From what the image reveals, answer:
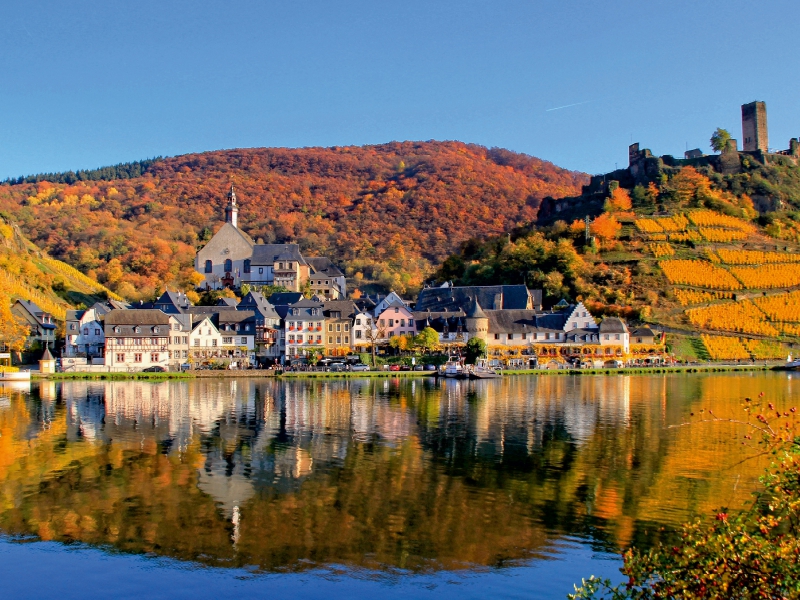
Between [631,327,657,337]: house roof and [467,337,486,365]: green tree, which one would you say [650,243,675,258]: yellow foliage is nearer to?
[631,327,657,337]: house roof

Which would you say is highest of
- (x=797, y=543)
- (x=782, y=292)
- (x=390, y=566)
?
(x=782, y=292)

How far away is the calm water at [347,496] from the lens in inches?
536

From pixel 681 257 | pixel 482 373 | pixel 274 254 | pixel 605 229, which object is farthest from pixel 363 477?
pixel 274 254

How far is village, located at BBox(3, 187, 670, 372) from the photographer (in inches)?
2692

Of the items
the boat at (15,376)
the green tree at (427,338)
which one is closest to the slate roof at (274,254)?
the green tree at (427,338)

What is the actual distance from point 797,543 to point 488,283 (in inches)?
3140

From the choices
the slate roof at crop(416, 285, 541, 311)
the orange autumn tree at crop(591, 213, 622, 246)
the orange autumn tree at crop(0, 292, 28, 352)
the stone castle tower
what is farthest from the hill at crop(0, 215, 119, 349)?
the stone castle tower

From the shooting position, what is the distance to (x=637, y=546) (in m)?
14.5

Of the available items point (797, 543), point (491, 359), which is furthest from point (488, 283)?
point (797, 543)

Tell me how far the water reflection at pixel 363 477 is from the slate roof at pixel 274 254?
5305cm

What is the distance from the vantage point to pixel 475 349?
66750mm

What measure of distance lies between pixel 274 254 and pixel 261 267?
2.28 m

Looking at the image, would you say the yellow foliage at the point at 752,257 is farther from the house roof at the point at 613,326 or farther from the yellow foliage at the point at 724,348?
the house roof at the point at 613,326

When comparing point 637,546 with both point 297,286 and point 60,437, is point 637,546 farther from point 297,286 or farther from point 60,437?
point 297,286
